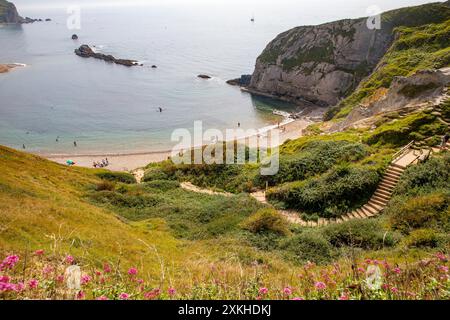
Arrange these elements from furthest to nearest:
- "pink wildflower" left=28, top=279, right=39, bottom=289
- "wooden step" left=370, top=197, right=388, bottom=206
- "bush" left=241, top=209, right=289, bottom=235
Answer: "wooden step" left=370, top=197, right=388, bottom=206
"bush" left=241, top=209, right=289, bottom=235
"pink wildflower" left=28, top=279, right=39, bottom=289

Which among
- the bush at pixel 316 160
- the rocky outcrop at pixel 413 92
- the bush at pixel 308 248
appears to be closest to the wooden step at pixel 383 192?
the bush at pixel 316 160

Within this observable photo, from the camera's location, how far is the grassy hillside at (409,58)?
188 ft

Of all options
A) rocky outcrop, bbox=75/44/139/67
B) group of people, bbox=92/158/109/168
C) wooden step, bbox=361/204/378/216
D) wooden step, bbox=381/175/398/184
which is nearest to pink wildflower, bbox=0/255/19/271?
wooden step, bbox=361/204/378/216

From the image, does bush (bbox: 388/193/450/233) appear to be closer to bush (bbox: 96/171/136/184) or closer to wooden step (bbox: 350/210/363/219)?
wooden step (bbox: 350/210/363/219)

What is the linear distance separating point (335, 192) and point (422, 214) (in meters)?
7.05

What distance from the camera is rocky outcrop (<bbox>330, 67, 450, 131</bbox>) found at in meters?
41.2

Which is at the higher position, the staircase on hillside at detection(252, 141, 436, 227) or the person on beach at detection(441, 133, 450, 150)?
the person on beach at detection(441, 133, 450, 150)

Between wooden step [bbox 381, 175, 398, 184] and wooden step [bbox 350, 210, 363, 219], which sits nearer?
wooden step [bbox 350, 210, 363, 219]

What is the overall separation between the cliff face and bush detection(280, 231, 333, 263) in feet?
260

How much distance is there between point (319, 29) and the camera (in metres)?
103

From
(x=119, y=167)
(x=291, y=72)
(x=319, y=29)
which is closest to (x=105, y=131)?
(x=119, y=167)

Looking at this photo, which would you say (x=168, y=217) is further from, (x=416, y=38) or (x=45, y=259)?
(x=416, y=38)

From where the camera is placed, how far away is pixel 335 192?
25.8 metres

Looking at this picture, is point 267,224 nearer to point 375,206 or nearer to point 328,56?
point 375,206
